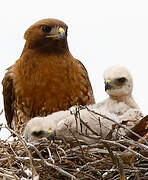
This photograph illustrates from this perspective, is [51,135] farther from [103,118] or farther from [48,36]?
[48,36]

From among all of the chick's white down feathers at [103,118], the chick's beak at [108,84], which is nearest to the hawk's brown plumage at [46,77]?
the chick's white down feathers at [103,118]

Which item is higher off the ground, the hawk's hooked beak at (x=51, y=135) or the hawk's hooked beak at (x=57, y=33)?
the hawk's hooked beak at (x=57, y=33)

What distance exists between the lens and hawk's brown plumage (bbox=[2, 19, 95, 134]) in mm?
8086

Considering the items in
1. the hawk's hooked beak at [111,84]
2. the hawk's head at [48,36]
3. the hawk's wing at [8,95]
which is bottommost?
the hawk's wing at [8,95]

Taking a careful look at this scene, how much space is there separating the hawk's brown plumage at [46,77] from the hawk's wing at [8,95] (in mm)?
84

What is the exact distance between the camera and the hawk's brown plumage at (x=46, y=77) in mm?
8086

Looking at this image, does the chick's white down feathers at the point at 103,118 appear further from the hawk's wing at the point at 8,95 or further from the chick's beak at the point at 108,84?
the hawk's wing at the point at 8,95

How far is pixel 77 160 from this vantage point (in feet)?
20.3

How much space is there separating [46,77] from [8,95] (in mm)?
591

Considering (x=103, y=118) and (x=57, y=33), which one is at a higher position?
(x=57, y=33)

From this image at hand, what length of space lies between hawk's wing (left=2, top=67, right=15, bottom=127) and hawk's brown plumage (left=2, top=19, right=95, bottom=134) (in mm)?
84

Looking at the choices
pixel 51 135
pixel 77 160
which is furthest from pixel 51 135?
pixel 77 160

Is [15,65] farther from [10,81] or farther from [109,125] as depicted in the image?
[109,125]

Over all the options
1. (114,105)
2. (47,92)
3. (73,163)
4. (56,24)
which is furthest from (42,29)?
(73,163)
